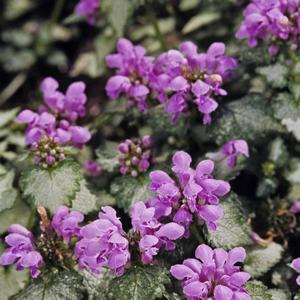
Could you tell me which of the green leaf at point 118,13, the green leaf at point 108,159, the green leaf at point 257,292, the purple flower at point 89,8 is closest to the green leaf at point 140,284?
the green leaf at point 257,292

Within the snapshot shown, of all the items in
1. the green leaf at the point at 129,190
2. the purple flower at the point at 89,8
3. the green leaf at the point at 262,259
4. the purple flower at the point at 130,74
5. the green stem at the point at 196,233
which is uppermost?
the purple flower at the point at 130,74

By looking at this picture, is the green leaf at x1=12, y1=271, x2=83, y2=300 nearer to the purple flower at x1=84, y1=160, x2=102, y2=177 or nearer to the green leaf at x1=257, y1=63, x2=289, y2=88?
the purple flower at x1=84, y1=160, x2=102, y2=177

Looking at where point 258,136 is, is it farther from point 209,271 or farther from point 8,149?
point 8,149

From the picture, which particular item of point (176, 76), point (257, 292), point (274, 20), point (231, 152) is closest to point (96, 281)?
point (257, 292)

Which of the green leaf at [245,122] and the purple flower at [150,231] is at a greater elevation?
the purple flower at [150,231]

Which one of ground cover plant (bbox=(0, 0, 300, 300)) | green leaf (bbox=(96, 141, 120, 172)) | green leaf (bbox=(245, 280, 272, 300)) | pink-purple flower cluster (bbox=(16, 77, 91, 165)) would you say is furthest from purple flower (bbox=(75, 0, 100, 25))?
green leaf (bbox=(245, 280, 272, 300))

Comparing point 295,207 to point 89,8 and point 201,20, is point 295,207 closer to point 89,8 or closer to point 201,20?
point 201,20

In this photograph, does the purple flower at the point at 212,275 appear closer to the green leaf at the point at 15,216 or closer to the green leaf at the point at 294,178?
the green leaf at the point at 294,178
